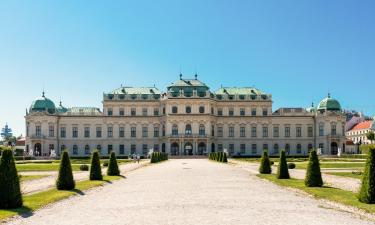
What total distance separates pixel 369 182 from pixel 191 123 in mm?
77965

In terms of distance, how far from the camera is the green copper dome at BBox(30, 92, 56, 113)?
3762 inches

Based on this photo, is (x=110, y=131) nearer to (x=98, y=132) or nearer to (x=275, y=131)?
(x=98, y=132)

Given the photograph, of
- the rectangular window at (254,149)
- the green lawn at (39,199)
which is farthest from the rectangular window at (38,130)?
the green lawn at (39,199)

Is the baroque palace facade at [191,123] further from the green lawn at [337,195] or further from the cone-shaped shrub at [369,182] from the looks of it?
the cone-shaped shrub at [369,182]

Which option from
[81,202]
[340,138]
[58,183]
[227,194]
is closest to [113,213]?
[81,202]

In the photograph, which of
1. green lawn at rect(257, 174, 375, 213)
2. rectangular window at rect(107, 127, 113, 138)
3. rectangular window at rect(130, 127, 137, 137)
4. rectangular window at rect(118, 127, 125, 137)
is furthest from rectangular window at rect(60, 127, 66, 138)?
green lawn at rect(257, 174, 375, 213)

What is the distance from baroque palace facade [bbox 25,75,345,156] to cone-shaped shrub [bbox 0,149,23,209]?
77.3m

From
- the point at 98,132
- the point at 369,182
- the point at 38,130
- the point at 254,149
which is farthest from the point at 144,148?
the point at 369,182

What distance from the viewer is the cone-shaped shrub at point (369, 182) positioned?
55.9 feet

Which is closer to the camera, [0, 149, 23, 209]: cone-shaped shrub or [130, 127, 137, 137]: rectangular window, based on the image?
[0, 149, 23, 209]: cone-shaped shrub

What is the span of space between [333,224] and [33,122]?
286 ft

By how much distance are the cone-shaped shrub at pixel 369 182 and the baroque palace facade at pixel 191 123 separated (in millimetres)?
77076

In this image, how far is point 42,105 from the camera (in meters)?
95.8

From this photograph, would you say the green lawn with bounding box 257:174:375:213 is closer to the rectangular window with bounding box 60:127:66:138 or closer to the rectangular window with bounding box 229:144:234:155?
the rectangular window with bounding box 229:144:234:155
